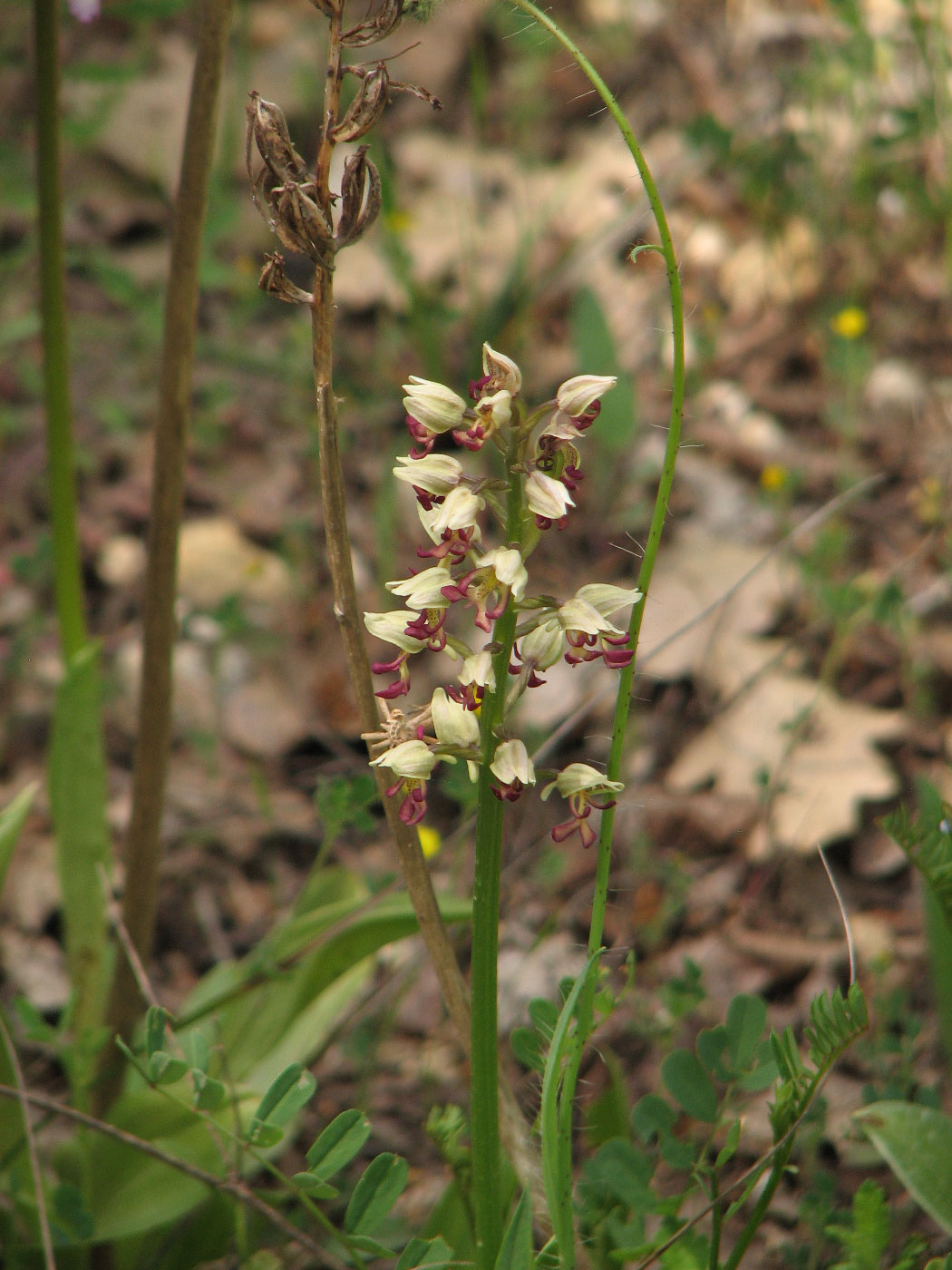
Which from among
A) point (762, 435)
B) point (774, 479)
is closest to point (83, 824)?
point (774, 479)

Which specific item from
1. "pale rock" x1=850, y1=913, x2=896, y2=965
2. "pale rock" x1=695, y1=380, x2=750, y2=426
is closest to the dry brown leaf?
"pale rock" x1=850, y1=913, x2=896, y2=965

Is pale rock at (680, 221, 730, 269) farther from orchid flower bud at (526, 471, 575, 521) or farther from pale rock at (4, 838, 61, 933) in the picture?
orchid flower bud at (526, 471, 575, 521)

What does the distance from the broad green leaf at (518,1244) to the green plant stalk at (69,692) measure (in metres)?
0.79

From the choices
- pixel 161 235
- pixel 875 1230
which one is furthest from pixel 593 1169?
pixel 161 235

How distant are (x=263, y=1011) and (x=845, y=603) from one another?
1518 millimetres

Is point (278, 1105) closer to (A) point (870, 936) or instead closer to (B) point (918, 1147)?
(B) point (918, 1147)

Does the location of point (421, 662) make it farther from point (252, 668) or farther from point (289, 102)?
point (289, 102)

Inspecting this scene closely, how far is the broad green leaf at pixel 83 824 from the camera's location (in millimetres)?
1727

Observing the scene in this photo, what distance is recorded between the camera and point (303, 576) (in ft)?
10.9

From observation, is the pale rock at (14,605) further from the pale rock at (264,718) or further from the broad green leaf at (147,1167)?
the broad green leaf at (147,1167)

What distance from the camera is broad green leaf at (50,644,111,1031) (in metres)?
1.73

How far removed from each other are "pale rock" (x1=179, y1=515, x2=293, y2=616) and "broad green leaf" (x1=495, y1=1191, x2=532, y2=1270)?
2334mm

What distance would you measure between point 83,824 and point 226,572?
157 cm

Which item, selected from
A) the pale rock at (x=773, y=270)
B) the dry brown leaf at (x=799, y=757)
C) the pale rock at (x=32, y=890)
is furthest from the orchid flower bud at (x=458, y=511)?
the pale rock at (x=773, y=270)
